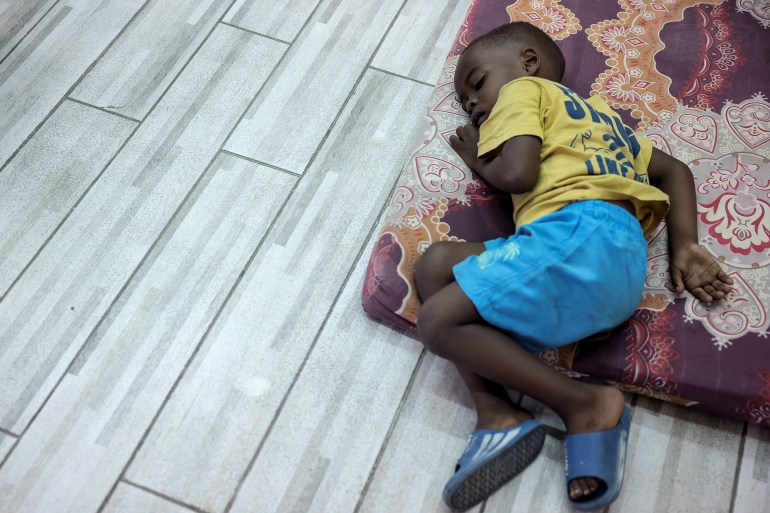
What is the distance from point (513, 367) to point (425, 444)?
8.4 inches

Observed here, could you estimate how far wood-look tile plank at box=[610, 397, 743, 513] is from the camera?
48.5 inches

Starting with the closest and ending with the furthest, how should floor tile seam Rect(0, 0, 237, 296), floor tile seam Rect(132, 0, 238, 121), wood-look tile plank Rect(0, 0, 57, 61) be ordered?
floor tile seam Rect(0, 0, 237, 296) < floor tile seam Rect(132, 0, 238, 121) < wood-look tile plank Rect(0, 0, 57, 61)

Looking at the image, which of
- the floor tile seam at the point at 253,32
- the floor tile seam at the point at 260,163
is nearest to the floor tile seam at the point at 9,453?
the floor tile seam at the point at 260,163

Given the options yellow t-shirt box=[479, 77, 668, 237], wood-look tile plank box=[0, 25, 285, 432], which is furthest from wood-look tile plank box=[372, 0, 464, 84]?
yellow t-shirt box=[479, 77, 668, 237]

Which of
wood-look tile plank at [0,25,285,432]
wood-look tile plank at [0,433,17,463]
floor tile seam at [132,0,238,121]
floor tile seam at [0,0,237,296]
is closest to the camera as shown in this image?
wood-look tile plank at [0,433,17,463]

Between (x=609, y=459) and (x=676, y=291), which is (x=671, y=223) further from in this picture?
(x=609, y=459)

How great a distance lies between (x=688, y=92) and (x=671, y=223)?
0.36 metres

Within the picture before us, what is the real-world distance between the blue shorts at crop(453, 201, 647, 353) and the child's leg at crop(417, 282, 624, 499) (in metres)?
0.02

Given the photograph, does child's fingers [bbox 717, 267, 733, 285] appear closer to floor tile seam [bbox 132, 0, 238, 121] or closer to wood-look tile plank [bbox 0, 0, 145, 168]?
floor tile seam [bbox 132, 0, 238, 121]

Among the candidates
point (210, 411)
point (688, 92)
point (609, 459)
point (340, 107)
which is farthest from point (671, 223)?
point (210, 411)

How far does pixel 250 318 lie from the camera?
1.41 meters

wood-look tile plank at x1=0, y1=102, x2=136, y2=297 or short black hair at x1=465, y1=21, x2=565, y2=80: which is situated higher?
short black hair at x1=465, y1=21, x2=565, y2=80

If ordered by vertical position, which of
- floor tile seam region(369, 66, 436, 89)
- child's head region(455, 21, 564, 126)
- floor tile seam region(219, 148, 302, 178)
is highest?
child's head region(455, 21, 564, 126)

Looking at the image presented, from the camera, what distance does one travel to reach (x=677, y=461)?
127cm
